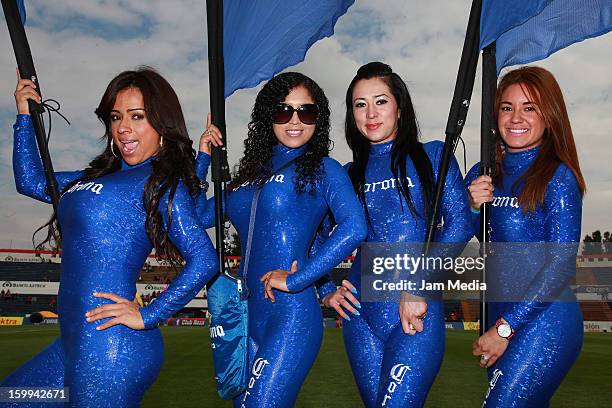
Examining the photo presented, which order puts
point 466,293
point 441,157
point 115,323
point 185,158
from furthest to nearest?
point 466,293 → point 441,157 → point 185,158 → point 115,323

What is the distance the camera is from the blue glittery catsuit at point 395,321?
10.9ft

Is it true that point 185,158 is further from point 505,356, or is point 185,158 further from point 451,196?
point 505,356

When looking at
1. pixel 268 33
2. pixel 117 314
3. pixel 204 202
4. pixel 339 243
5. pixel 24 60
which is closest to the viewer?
pixel 117 314

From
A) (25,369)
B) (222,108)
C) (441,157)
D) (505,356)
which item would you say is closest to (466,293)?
(505,356)

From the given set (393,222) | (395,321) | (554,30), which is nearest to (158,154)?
(393,222)

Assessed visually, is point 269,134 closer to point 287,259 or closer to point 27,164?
point 287,259

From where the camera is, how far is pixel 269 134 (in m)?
3.99

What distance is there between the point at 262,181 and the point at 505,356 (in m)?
1.69

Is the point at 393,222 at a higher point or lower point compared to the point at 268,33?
lower

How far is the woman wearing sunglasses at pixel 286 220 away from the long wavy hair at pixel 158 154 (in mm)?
397

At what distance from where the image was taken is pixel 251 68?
4418 millimetres

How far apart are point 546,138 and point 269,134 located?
174 cm

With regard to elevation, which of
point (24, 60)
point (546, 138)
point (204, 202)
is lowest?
point (204, 202)

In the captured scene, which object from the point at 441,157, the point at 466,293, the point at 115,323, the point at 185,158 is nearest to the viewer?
the point at 115,323
